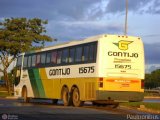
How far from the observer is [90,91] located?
26.9 metres

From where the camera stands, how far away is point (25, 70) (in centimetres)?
3653

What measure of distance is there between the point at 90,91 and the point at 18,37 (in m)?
33.5

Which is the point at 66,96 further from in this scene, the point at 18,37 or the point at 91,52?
the point at 18,37

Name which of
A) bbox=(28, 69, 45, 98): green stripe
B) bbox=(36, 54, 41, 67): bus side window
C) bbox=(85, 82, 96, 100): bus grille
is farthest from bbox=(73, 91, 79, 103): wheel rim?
bbox=(36, 54, 41, 67): bus side window

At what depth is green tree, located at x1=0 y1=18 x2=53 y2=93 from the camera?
59031mm

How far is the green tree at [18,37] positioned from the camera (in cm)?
5903

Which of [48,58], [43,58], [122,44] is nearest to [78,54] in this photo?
[122,44]

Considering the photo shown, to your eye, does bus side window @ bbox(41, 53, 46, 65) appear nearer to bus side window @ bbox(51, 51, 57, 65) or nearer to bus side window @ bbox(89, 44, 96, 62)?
bus side window @ bbox(51, 51, 57, 65)

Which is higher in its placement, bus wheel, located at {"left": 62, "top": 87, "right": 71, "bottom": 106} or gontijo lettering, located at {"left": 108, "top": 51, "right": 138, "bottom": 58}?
gontijo lettering, located at {"left": 108, "top": 51, "right": 138, "bottom": 58}

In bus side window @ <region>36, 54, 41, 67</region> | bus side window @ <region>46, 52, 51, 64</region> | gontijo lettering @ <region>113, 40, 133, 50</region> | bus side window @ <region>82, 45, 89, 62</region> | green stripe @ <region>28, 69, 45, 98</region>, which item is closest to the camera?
gontijo lettering @ <region>113, 40, 133, 50</region>

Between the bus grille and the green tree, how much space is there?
32.0 meters

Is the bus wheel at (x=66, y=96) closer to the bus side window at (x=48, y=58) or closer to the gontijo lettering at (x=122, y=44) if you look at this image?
the bus side window at (x=48, y=58)

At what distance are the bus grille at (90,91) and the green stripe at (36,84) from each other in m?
6.47

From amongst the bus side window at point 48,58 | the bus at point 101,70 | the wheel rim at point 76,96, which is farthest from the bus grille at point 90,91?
the bus side window at point 48,58
